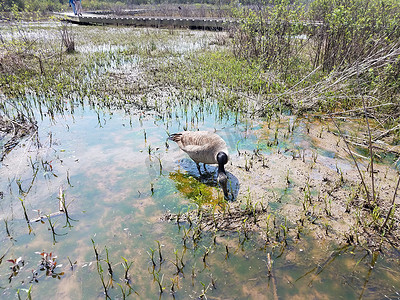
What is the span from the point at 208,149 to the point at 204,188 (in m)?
0.69

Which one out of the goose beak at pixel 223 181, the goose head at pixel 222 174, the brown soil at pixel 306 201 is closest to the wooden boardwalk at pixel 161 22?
the brown soil at pixel 306 201

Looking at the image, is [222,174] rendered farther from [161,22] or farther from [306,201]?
[161,22]

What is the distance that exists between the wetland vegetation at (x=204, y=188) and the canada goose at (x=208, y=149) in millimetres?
400

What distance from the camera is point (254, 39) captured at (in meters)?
10.5

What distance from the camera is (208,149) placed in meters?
4.50

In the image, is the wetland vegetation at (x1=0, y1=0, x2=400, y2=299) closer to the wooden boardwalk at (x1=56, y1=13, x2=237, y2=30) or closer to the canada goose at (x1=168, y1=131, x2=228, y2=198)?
the canada goose at (x1=168, y1=131, x2=228, y2=198)

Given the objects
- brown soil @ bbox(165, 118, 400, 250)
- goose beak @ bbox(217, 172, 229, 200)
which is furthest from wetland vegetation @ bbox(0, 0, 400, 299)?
goose beak @ bbox(217, 172, 229, 200)

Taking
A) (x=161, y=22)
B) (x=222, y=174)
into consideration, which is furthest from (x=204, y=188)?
(x=161, y=22)

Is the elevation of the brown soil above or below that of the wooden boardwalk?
below

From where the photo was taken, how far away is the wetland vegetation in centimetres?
310

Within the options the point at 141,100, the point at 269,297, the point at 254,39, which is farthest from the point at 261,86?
the point at 269,297

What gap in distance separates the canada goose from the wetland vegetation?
400 millimetres

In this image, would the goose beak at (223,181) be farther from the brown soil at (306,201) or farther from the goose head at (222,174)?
the brown soil at (306,201)

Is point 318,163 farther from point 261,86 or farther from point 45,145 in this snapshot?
point 45,145
